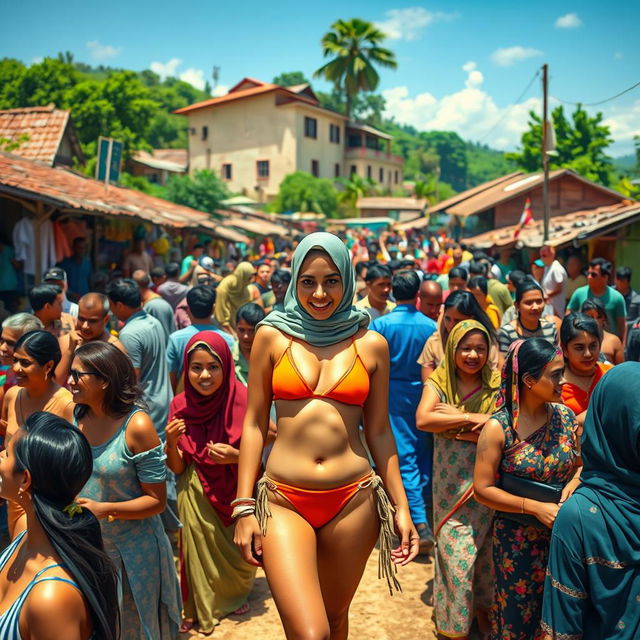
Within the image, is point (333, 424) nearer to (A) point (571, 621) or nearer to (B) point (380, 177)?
(A) point (571, 621)

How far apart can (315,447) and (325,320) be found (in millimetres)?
515

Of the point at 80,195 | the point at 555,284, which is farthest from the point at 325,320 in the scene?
the point at 80,195

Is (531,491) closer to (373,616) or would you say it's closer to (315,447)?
(315,447)

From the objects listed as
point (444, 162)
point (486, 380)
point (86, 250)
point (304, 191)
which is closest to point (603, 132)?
point (304, 191)

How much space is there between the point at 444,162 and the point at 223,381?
4370 inches

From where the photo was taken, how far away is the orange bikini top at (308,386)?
2.59 metres

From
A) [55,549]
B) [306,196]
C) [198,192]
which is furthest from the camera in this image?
[306,196]

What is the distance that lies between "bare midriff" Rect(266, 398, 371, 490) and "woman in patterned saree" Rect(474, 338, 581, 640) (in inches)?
29.2

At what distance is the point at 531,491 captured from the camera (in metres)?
2.96

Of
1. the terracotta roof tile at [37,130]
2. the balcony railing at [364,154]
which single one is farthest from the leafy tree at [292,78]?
the terracotta roof tile at [37,130]

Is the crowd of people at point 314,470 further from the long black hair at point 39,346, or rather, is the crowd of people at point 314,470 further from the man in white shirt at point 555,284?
the man in white shirt at point 555,284

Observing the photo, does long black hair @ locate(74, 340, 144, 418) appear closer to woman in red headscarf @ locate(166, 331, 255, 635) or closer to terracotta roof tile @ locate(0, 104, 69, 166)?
Result: woman in red headscarf @ locate(166, 331, 255, 635)

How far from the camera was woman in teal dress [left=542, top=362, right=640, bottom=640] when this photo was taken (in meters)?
2.08

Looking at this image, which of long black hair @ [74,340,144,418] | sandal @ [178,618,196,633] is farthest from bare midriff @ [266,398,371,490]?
sandal @ [178,618,196,633]
